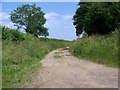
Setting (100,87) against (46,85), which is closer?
(100,87)

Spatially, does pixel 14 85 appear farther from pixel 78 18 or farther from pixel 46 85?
pixel 78 18

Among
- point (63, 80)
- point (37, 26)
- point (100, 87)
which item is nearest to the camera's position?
point (100, 87)

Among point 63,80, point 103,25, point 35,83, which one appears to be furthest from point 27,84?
point 103,25

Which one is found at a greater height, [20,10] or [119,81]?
[20,10]

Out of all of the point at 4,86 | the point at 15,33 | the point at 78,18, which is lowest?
the point at 4,86

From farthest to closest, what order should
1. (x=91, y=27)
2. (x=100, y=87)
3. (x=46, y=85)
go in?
(x=91, y=27) < (x=46, y=85) < (x=100, y=87)

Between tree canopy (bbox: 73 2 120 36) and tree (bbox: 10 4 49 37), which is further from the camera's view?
tree (bbox: 10 4 49 37)

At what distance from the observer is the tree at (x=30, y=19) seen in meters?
91.1

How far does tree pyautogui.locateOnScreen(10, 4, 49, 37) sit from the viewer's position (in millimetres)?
91125

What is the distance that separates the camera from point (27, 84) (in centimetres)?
1189

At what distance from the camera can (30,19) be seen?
304 feet

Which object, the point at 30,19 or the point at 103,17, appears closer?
the point at 103,17

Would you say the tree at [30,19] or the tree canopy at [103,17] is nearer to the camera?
the tree canopy at [103,17]

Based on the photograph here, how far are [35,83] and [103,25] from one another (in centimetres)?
2464
